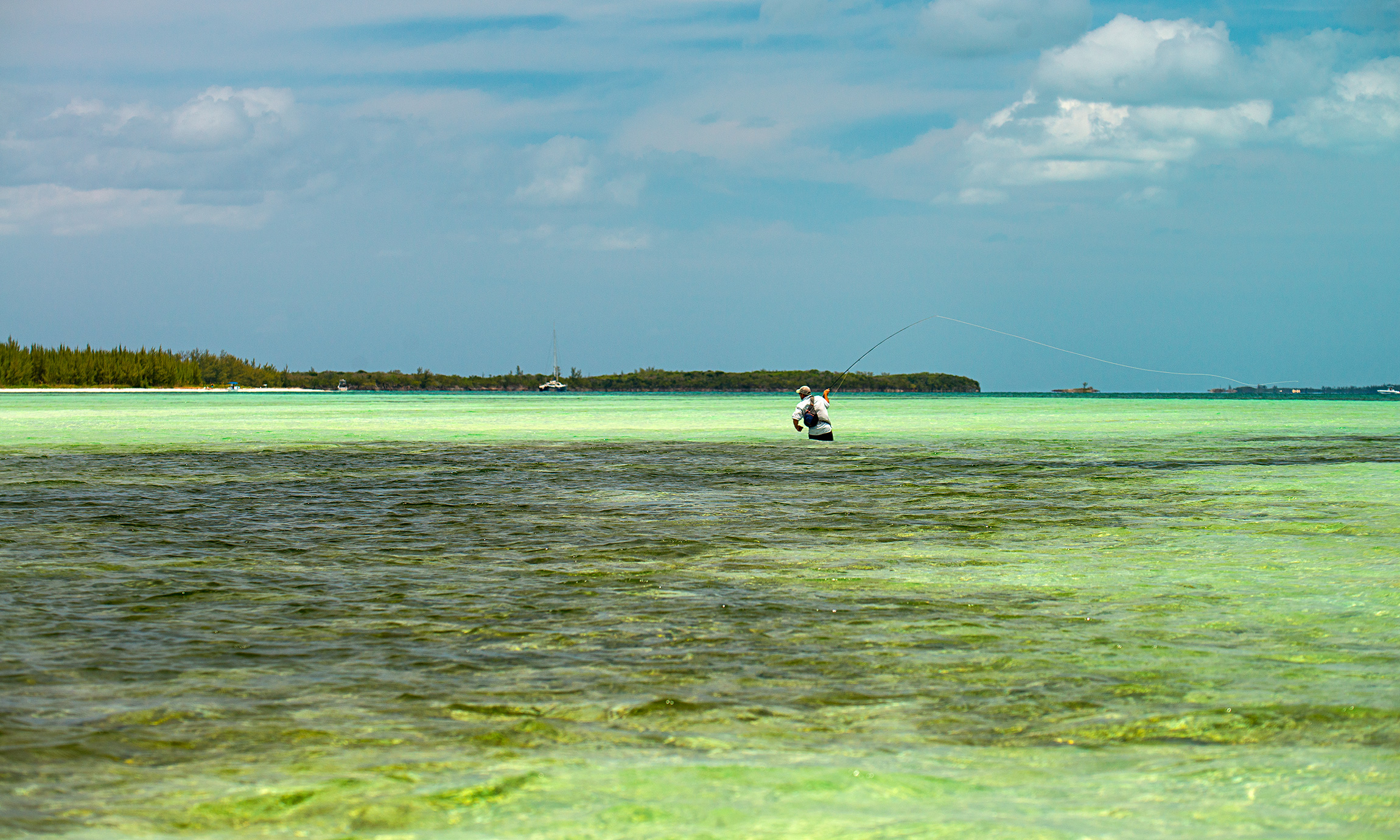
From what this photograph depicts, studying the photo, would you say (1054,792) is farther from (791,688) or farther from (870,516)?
(870,516)

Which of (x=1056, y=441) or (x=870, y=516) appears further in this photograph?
(x=1056, y=441)

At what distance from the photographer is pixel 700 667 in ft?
23.7

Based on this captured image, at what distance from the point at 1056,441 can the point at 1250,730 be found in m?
30.6

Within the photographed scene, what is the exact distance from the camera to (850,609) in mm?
9062

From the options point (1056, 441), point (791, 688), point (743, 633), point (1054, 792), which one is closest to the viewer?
point (1054, 792)

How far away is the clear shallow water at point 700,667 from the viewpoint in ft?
16.2

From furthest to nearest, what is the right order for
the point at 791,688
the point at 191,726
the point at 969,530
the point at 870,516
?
the point at 870,516 < the point at 969,530 < the point at 791,688 < the point at 191,726

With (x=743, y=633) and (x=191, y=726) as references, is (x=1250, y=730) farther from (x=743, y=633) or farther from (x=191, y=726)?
(x=191, y=726)

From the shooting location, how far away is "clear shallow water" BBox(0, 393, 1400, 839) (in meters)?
4.94

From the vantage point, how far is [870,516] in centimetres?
1548

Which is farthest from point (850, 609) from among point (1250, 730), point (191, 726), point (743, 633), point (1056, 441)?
point (1056, 441)

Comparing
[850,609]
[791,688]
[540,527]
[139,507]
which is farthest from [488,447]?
[791,688]

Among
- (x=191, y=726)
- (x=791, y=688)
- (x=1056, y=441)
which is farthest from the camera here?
(x=1056, y=441)

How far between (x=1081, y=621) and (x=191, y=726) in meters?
6.00
